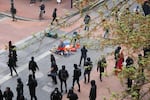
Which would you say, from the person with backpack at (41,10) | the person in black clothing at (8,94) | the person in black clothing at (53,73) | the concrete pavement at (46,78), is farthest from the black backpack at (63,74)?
the person with backpack at (41,10)

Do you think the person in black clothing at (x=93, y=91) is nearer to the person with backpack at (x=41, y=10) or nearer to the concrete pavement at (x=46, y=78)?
the concrete pavement at (x=46, y=78)

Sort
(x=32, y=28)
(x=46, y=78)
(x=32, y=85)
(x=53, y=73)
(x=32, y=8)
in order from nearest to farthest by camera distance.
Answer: (x=32, y=85)
(x=53, y=73)
(x=46, y=78)
(x=32, y=28)
(x=32, y=8)

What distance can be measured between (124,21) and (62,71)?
7.89m

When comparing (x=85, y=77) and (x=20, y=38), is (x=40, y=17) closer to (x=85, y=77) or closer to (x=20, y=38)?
(x=20, y=38)

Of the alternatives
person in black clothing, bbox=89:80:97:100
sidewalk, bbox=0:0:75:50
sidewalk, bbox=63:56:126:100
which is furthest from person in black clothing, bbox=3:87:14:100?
sidewalk, bbox=0:0:75:50

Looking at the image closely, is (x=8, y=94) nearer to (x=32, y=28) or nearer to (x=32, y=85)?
(x=32, y=85)

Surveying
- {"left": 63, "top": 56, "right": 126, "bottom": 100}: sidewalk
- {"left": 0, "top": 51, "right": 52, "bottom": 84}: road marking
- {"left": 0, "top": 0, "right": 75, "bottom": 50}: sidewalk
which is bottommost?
{"left": 63, "top": 56, "right": 126, "bottom": 100}: sidewalk

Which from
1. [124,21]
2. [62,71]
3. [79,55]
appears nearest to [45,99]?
[62,71]

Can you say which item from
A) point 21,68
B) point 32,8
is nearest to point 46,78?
point 21,68

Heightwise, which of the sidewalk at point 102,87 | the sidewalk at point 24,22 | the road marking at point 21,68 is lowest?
the sidewalk at point 102,87

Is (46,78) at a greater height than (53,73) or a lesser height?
lesser

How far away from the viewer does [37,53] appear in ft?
66.4

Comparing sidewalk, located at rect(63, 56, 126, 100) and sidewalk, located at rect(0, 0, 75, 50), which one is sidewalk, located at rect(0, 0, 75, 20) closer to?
sidewalk, located at rect(0, 0, 75, 50)

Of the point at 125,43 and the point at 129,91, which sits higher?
the point at 125,43
